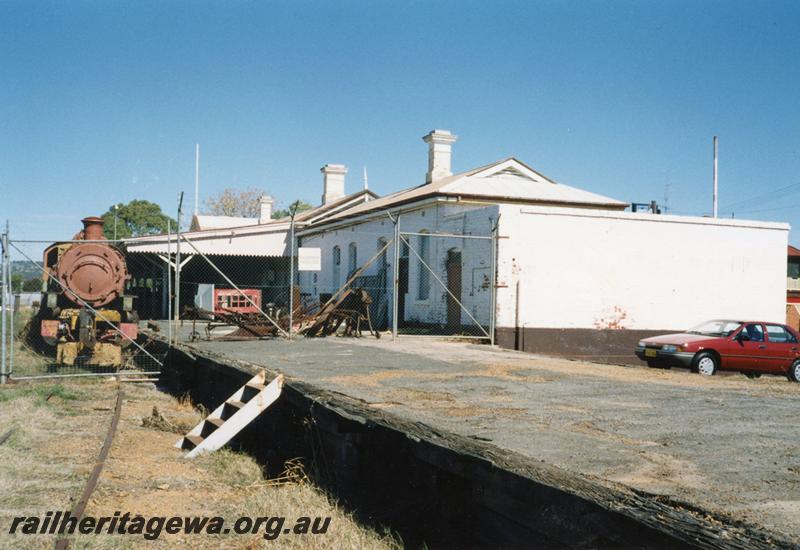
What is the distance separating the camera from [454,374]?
9992 millimetres

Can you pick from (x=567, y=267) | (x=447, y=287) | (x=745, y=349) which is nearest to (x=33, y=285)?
(x=447, y=287)

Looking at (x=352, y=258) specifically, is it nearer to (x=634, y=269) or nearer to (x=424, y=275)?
(x=424, y=275)

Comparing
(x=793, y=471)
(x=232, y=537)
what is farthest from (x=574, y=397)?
(x=232, y=537)

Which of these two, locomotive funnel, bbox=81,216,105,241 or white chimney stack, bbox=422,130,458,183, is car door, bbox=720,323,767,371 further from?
locomotive funnel, bbox=81,216,105,241

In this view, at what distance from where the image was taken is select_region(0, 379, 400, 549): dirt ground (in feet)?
17.6

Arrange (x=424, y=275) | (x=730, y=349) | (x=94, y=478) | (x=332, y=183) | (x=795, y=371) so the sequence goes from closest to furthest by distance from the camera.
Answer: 1. (x=94, y=478)
2. (x=730, y=349)
3. (x=795, y=371)
4. (x=424, y=275)
5. (x=332, y=183)

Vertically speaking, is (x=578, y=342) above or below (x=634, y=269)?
below

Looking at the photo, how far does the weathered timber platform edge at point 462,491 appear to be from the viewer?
11.3 ft

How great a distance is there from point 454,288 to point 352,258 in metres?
8.03

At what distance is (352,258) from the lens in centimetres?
2681

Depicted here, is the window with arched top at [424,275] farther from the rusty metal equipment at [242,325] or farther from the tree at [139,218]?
the tree at [139,218]

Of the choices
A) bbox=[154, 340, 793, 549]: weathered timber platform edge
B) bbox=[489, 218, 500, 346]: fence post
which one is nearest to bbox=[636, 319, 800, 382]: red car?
bbox=[489, 218, 500, 346]: fence post

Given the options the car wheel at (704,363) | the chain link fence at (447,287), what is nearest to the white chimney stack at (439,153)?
the chain link fence at (447,287)

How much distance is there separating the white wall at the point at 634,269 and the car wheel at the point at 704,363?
396 cm
